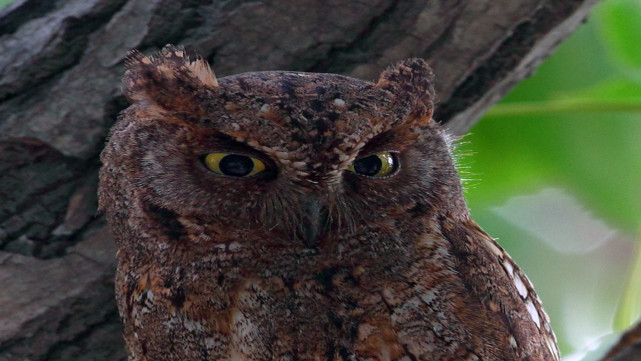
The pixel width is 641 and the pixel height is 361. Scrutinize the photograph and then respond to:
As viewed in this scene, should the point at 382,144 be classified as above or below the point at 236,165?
below

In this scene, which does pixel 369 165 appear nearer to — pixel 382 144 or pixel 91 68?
pixel 382 144

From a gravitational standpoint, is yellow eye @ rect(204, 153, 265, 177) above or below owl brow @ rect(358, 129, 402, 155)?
above

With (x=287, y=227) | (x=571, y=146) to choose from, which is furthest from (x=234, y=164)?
(x=571, y=146)

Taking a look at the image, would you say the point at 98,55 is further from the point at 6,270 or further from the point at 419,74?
the point at 419,74

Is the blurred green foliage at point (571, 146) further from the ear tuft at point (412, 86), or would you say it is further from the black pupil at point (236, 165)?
the black pupil at point (236, 165)

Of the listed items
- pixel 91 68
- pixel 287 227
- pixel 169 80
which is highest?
pixel 91 68

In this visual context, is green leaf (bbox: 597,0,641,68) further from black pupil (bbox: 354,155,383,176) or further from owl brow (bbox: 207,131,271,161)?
owl brow (bbox: 207,131,271,161)

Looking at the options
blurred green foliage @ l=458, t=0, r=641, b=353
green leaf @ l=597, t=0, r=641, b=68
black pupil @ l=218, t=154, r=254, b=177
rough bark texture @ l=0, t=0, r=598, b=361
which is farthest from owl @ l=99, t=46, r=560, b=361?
green leaf @ l=597, t=0, r=641, b=68
